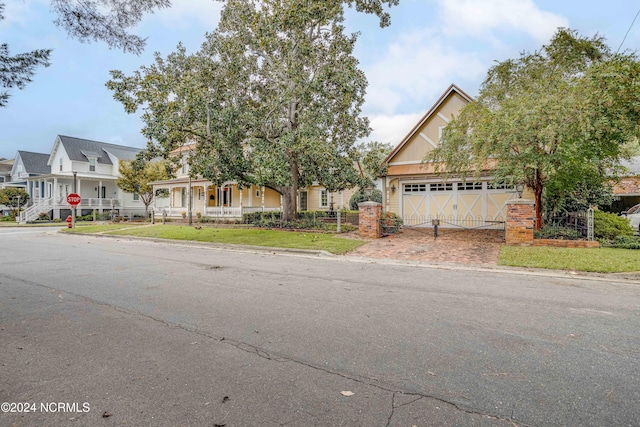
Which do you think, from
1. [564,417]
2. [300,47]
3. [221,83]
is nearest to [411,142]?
[300,47]

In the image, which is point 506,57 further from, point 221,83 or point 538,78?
point 221,83

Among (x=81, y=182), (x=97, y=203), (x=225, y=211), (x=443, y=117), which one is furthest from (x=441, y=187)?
(x=81, y=182)

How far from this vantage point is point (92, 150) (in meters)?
39.3

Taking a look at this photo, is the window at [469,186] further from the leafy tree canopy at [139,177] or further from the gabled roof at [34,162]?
the gabled roof at [34,162]

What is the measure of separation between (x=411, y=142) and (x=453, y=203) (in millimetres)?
4263

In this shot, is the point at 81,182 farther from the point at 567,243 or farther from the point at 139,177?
the point at 567,243

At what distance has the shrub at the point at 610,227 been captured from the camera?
1226 cm

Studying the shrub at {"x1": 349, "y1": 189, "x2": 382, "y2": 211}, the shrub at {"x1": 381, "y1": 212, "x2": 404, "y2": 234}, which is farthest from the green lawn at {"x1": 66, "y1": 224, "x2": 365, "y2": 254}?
the shrub at {"x1": 349, "y1": 189, "x2": 382, "y2": 211}

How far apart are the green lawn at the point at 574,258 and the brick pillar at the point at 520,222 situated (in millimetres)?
819

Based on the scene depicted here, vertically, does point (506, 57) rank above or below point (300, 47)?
below

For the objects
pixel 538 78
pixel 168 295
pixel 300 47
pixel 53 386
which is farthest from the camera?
pixel 300 47

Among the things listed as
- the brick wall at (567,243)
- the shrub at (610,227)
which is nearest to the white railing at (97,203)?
the brick wall at (567,243)

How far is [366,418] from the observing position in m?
2.54

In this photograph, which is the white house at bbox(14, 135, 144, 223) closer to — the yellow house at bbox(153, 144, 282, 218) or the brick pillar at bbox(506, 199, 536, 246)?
the yellow house at bbox(153, 144, 282, 218)
